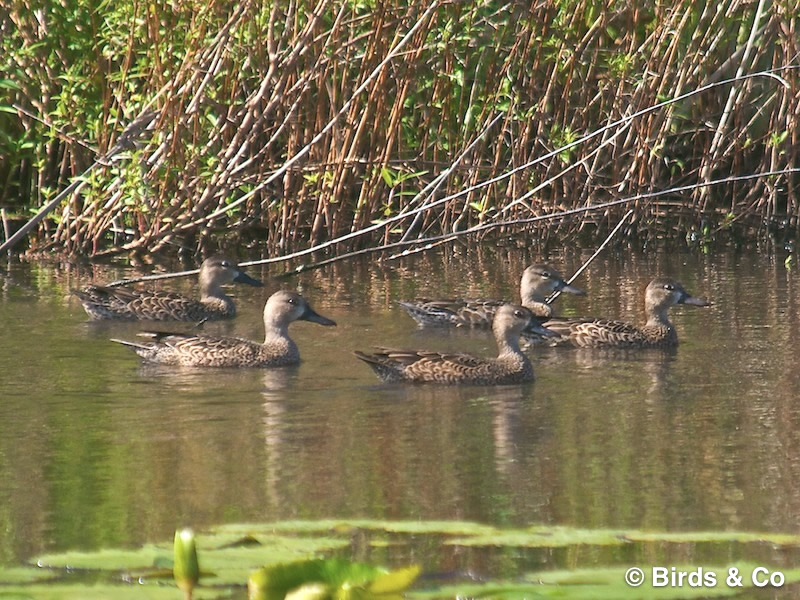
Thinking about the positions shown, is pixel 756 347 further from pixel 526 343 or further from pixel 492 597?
pixel 492 597

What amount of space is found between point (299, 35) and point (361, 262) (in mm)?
2240

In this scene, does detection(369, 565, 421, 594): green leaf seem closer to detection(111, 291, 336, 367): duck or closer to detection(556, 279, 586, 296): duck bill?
detection(111, 291, 336, 367): duck

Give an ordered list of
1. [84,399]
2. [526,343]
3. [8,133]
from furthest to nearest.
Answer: [8,133]
[526,343]
[84,399]

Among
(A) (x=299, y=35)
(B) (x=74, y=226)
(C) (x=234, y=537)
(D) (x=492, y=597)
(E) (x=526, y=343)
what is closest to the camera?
(D) (x=492, y=597)

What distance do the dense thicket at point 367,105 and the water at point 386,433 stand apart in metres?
1.95

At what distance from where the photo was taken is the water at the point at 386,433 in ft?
20.3

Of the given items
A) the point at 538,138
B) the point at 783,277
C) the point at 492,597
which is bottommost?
the point at 492,597

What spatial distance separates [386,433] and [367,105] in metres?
6.12

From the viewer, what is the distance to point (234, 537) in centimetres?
542

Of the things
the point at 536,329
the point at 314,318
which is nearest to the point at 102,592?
the point at 536,329

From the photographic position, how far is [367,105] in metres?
13.5

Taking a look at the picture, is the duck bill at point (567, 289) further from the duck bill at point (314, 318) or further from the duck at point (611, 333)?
the duck bill at point (314, 318)

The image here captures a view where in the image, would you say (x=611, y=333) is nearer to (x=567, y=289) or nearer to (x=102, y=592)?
(x=567, y=289)

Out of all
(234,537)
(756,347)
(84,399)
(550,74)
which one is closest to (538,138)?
(550,74)
